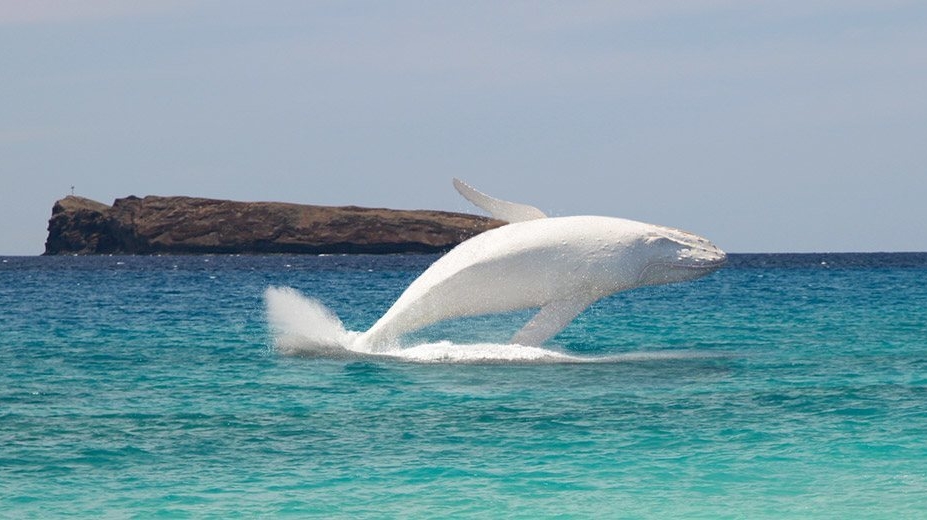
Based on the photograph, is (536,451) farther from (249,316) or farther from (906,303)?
(906,303)

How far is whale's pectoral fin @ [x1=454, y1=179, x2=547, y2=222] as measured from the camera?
60.2 feet

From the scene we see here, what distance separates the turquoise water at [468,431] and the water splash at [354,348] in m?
0.21

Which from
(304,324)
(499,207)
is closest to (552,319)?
(499,207)

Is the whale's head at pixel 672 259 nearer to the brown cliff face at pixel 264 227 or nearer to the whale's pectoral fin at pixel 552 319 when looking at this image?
the whale's pectoral fin at pixel 552 319

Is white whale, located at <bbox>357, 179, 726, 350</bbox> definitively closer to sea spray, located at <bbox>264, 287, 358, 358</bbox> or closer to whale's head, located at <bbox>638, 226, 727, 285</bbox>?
whale's head, located at <bbox>638, 226, 727, 285</bbox>

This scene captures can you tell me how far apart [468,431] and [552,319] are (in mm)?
5970

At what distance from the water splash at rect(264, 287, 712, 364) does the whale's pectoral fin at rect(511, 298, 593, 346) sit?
0.23m

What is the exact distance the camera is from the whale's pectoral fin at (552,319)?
19.0 m

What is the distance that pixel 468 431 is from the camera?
13453 millimetres

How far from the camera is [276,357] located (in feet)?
70.5

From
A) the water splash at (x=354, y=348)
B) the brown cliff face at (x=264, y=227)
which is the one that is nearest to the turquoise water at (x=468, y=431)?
the water splash at (x=354, y=348)

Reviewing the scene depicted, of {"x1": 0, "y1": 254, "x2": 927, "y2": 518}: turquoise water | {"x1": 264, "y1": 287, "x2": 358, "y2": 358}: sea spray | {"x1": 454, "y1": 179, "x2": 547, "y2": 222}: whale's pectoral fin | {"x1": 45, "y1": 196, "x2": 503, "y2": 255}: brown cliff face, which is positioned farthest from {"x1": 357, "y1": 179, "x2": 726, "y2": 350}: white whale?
{"x1": 45, "y1": 196, "x2": 503, "y2": 255}: brown cliff face

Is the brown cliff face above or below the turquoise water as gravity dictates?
above

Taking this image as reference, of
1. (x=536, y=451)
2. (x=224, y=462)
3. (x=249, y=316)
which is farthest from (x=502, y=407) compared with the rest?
(x=249, y=316)
